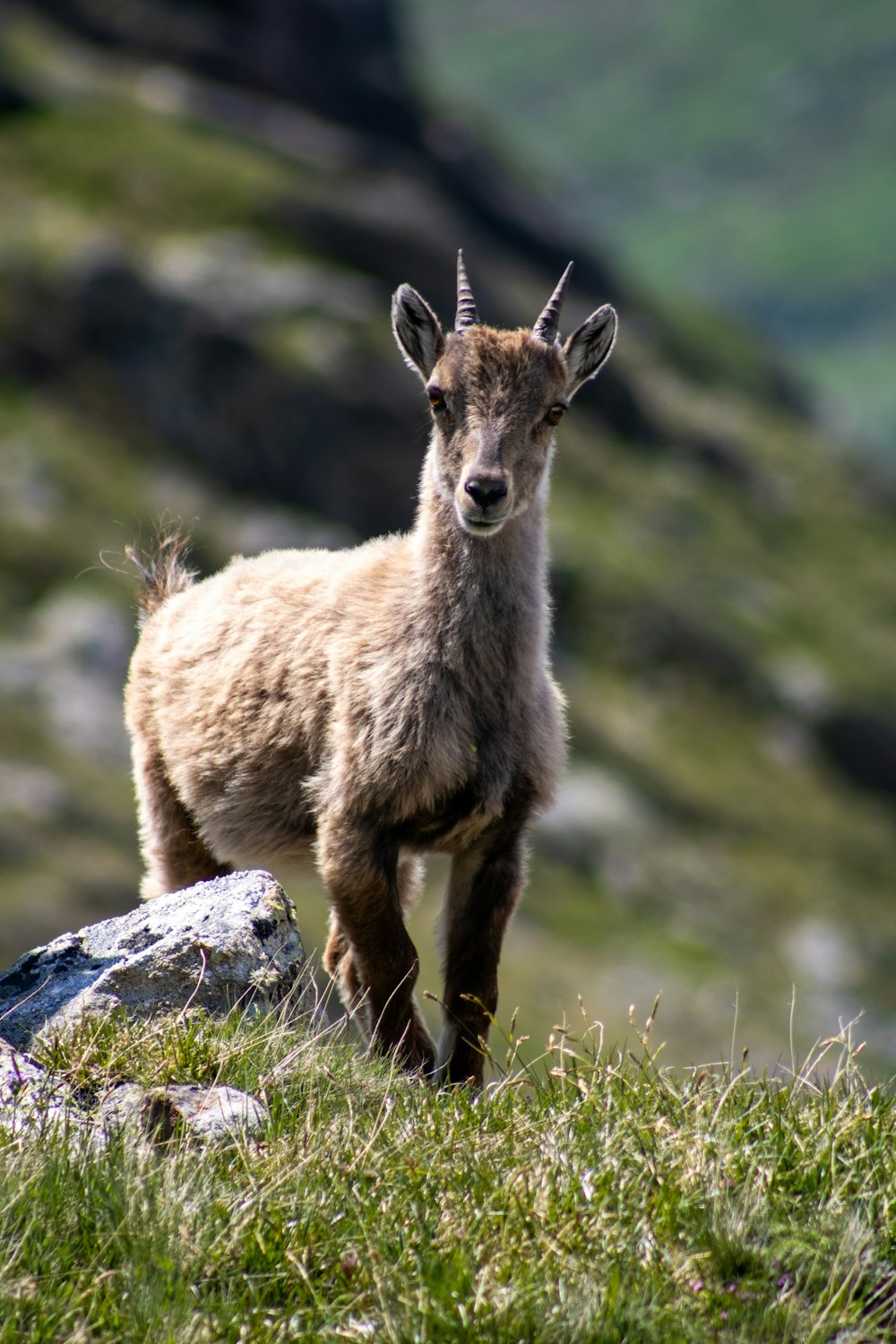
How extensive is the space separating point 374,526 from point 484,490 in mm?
72825

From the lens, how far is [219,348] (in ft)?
267

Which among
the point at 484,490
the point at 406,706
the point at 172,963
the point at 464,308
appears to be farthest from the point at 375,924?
the point at 464,308

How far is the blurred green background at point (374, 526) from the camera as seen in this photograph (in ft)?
209

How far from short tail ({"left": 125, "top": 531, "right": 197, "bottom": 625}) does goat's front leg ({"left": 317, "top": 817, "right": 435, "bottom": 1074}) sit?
386 centimetres

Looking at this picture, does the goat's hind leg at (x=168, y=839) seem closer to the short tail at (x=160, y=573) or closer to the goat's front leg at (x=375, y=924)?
the short tail at (x=160, y=573)

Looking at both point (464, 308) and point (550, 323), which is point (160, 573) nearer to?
point (464, 308)

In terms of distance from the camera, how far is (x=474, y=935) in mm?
Result: 9617

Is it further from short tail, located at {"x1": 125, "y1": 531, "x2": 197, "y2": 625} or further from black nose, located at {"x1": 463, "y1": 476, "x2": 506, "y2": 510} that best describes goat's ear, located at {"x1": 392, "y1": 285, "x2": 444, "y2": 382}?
short tail, located at {"x1": 125, "y1": 531, "x2": 197, "y2": 625}

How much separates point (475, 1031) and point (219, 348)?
75634mm

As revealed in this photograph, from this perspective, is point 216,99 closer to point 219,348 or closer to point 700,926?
point 219,348

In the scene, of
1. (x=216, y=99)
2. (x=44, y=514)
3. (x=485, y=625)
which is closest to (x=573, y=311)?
(x=216, y=99)

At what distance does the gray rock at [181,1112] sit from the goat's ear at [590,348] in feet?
19.4

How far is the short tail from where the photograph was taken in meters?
12.6

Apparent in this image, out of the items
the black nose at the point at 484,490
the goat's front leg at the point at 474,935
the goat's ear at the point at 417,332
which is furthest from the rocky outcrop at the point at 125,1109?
the goat's ear at the point at 417,332
